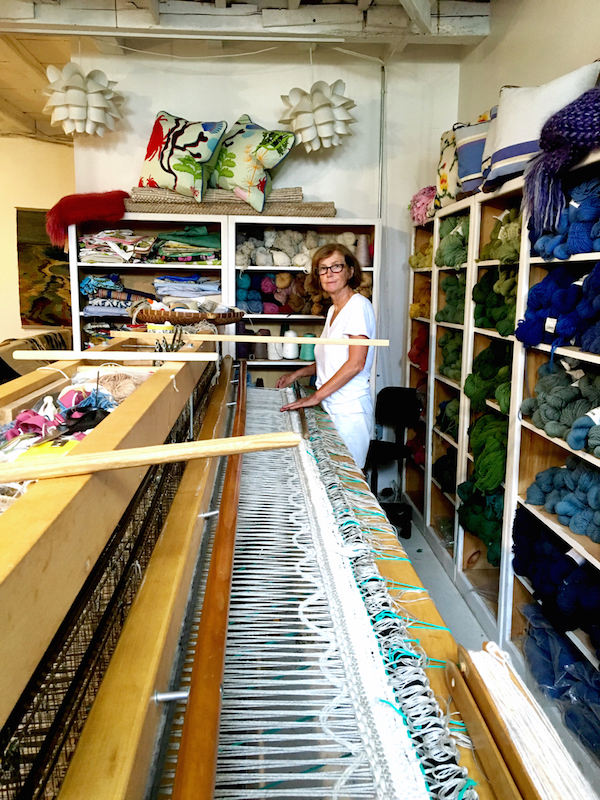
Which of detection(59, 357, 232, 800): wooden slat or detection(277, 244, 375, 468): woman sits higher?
detection(277, 244, 375, 468): woman

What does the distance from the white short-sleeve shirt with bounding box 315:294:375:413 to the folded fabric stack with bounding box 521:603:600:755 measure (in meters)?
1.06

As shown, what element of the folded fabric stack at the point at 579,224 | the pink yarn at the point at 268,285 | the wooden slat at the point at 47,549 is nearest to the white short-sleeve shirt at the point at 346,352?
the folded fabric stack at the point at 579,224

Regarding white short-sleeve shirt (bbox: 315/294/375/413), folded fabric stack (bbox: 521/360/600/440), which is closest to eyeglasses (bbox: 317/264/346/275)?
white short-sleeve shirt (bbox: 315/294/375/413)

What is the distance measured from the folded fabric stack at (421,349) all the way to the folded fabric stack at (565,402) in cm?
156

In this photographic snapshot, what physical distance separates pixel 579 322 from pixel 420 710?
1.62m

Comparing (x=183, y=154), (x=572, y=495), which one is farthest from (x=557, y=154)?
(x=183, y=154)

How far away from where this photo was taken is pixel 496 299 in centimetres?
272

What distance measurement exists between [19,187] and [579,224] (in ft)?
18.9

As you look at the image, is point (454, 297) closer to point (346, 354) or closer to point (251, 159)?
point (346, 354)

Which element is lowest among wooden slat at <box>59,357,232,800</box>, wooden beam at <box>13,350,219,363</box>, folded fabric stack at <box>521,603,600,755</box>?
folded fabric stack at <box>521,603,600,755</box>

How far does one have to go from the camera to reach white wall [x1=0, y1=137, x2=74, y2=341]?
20.3 feet

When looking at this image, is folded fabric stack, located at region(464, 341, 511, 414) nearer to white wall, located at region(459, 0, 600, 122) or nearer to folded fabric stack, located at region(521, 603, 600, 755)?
folded fabric stack, located at region(521, 603, 600, 755)

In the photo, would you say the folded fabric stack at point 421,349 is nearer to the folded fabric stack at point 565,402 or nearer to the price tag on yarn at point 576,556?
the folded fabric stack at point 565,402

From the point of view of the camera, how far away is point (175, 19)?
3.40 meters
